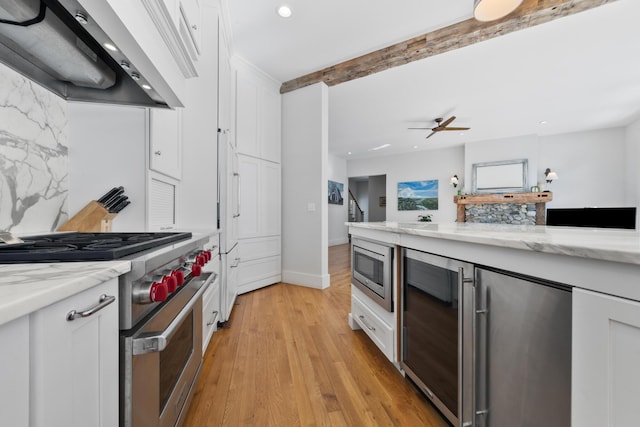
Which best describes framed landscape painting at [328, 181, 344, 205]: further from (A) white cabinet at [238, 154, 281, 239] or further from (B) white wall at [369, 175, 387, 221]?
(A) white cabinet at [238, 154, 281, 239]

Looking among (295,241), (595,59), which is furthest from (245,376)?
(595,59)

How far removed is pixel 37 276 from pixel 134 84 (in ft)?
3.78

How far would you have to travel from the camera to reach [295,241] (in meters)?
3.54

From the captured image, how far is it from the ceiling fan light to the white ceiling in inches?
41.7

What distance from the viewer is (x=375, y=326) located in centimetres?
164

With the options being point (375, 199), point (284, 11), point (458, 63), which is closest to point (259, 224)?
point (284, 11)

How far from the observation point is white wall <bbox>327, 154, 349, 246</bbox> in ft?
25.7

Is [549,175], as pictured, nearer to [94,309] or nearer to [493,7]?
[493,7]

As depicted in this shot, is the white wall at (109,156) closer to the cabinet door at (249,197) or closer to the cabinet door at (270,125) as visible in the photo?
the cabinet door at (249,197)

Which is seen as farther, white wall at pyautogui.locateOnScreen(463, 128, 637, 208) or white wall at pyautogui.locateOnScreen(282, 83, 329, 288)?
white wall at pyautogui.locateOnScreen(463, 128, 637, 208)

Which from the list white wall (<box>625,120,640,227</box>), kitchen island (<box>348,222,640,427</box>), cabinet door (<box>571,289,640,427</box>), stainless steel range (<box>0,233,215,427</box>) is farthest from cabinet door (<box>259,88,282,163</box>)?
white wall (<box>625,120,640,227</box>)

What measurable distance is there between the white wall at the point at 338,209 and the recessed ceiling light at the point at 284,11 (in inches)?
206

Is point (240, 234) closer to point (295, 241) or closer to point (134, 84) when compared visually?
point (295, 241)

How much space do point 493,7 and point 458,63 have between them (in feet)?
6.81
